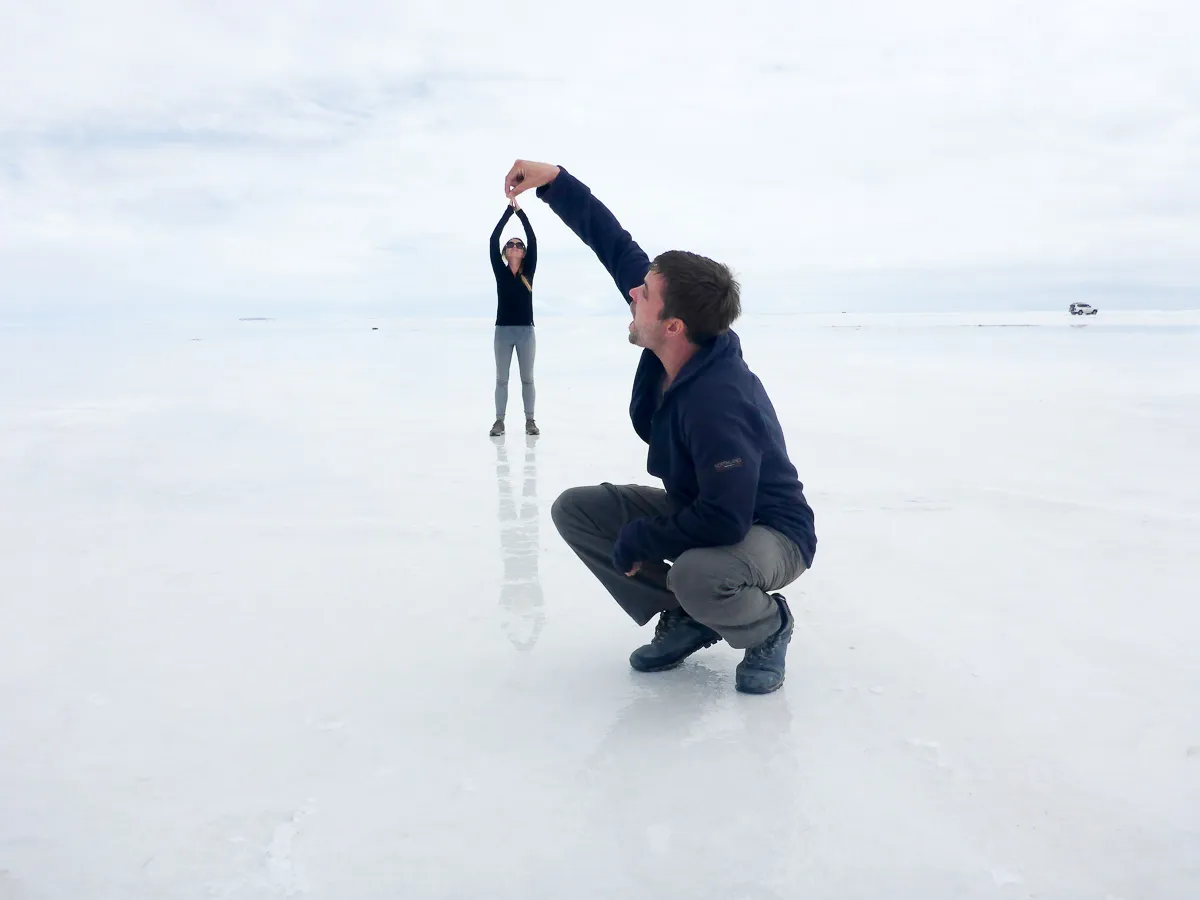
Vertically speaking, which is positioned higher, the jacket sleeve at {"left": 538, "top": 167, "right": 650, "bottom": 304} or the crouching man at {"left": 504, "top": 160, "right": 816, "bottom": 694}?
the jacket sleeve at {"left": 538, "top": 167, "right": 650, "bottom": 304}

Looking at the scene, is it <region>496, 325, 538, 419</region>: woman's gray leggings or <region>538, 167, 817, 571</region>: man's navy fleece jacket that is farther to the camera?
<region>496, 325, 538, 419</region>: woman's gray leggings

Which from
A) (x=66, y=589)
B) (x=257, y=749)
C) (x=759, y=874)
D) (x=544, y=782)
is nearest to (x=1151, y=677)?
(x=759, y=874)

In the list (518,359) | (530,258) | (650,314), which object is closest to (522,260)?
(530,258)

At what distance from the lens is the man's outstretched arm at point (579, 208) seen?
3115 millimetres

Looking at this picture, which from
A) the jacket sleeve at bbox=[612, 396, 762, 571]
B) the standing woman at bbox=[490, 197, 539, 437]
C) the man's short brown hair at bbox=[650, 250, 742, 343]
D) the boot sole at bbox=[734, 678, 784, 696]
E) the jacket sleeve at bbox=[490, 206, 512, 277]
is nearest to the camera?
the jacket sleeve at bbox=[612, 396, 762, 571]

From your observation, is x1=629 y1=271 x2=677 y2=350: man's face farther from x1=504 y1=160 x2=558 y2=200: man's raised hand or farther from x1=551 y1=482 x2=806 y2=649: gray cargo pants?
x1=504 y1=160 x2=558 y2=200: man's raised hand

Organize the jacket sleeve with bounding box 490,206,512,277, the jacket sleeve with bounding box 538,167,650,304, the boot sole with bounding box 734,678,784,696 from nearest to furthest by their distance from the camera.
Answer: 1. the boot sole with bounding box 734,678,784,696
2. the jacket sleeve with bounding box 538,167,650,304
3. the jacket sleeve with bounding box 490,206,512,277

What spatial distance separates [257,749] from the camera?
7.63 feet

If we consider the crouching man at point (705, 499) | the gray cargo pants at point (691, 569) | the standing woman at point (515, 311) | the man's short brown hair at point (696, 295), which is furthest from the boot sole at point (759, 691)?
the standing woman at point (515, 311)

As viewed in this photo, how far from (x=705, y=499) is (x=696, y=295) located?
554mm

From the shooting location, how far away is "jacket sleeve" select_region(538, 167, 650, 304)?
3094 millimetres

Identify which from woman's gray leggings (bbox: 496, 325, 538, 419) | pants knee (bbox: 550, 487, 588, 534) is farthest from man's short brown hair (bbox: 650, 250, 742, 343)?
woman's gray leggings (bbox: 496, 325, 538, 419)

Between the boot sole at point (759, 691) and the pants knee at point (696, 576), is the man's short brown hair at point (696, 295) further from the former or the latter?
the boot sole at point (759, 691)

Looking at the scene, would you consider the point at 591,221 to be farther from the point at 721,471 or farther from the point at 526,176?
the point at 721,471
